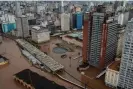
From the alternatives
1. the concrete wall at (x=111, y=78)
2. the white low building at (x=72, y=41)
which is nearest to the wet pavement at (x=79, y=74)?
the concrete wall at (x=111, y=78)

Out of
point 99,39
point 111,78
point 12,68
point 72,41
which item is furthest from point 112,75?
point 72,41

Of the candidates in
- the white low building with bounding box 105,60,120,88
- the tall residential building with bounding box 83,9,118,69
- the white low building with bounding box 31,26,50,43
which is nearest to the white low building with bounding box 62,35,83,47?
the white low building with bounding box 31,26,50,43

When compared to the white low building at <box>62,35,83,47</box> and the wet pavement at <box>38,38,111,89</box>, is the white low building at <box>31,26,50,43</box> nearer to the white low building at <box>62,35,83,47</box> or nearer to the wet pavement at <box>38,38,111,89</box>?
the white low building at <box>62,35,83,47</box>

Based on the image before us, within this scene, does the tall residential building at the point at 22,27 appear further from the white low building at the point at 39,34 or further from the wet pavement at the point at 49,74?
the wet pavement at the point at 49,74

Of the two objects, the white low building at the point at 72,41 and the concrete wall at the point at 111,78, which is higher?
the white low building at the point at 72,41

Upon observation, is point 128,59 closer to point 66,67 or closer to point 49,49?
point 66,67

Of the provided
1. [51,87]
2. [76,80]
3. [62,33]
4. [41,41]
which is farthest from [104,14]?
[62,33]

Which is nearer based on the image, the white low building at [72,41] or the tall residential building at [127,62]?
the tall residential building at [127,62]
